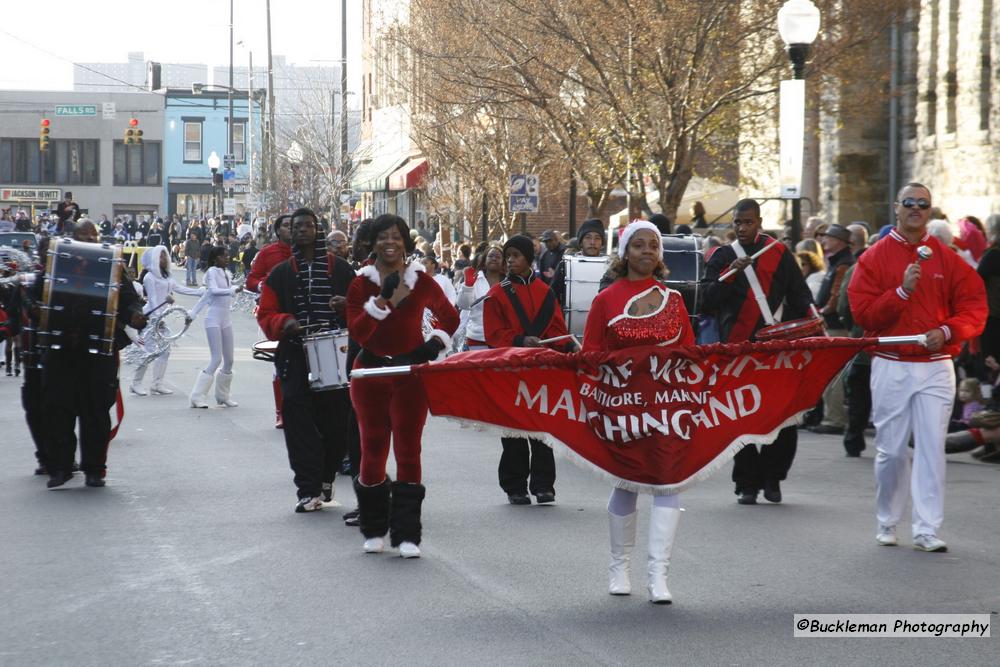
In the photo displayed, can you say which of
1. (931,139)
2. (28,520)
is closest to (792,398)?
(28,520)

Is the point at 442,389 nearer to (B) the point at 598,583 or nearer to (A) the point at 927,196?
(B) the point at 598,583

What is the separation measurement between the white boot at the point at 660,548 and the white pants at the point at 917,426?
2.04 metres

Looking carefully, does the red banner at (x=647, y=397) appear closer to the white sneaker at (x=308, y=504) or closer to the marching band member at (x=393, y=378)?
the marching band member at (x=393, y=378)

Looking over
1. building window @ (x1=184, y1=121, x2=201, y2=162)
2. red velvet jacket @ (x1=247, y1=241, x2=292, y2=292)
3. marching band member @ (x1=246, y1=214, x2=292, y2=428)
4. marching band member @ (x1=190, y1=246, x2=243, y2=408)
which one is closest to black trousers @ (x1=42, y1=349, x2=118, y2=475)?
marching band member @ (x1=246, y1=214, x2=292, y2=428)

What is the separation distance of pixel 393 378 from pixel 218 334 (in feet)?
31.5

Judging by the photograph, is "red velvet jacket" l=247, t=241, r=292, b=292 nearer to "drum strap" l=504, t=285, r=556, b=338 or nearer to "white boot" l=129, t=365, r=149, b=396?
"drum strap" l=504, t=285, r=556, b=338

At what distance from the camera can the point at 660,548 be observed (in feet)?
23.5

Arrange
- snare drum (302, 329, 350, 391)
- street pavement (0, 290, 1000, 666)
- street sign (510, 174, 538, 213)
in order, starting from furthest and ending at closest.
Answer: street sign (510, 174, 538, 213)
snare drum (302, 329, 350, 391)
street pavement (0, 290, 1000, 666)

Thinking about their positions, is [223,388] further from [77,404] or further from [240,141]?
[240,141]

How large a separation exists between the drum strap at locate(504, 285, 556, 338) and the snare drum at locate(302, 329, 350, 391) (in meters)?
1.47

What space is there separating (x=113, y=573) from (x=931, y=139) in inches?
882

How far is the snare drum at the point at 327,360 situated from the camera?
9773 mm

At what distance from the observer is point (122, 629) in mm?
6867

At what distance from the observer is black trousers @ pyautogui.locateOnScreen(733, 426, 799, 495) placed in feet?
34.4
